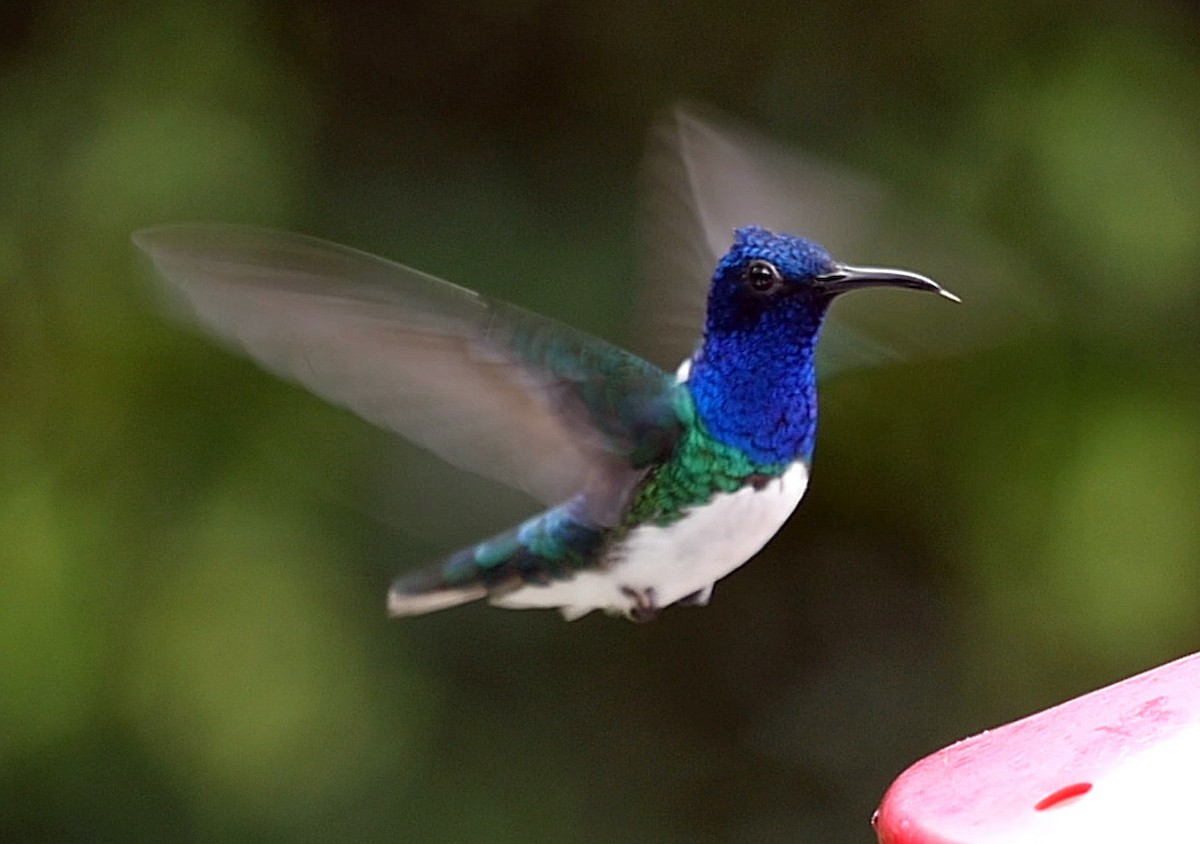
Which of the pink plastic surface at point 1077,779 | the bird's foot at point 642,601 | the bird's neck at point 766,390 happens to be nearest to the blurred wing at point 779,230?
the bird's neck at point 766,390

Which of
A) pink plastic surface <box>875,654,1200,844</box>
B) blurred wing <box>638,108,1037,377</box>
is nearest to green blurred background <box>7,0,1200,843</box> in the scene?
blurred wing <box>638,108,1037,377</box>

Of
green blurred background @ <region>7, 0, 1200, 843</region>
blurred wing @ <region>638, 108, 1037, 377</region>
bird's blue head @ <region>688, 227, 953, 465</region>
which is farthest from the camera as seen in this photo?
green blurred background @ <region>7, 0, 1200, 843</region>

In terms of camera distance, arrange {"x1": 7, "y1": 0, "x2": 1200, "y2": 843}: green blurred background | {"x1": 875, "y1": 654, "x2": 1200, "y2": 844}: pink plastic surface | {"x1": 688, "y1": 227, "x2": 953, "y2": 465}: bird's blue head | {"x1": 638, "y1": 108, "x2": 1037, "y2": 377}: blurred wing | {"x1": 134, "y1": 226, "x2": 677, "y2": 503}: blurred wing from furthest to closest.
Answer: {"x1": 7, "y1": 0, "x2": 1200, "y2": 843}: green blurred background
{"x1": 638, "y1": 108, "x2": 1037, "y2": 377}: blurred wing
{"x1": 688, "y1": 227, "x2": 953, "y2": 465}: bird's blue head
{"x1": 134, "y1": 226, "x2": 677, "y2": 503}: blurred wing
{"x1": 875, "y1": 654, "x2": 1200, "y2": 844}: pink plastic surface

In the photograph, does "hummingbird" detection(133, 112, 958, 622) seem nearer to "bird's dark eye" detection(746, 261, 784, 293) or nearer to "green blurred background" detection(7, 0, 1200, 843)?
"bird's dark eye" detection(746, 261, 784, 293)

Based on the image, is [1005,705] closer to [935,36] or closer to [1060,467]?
[1060,467]

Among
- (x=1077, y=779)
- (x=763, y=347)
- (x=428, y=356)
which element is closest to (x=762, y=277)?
(x=763, y=347)

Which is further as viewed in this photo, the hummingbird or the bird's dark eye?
the bird's dark eye

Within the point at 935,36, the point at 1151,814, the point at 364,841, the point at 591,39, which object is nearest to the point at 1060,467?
the point at 935,36
